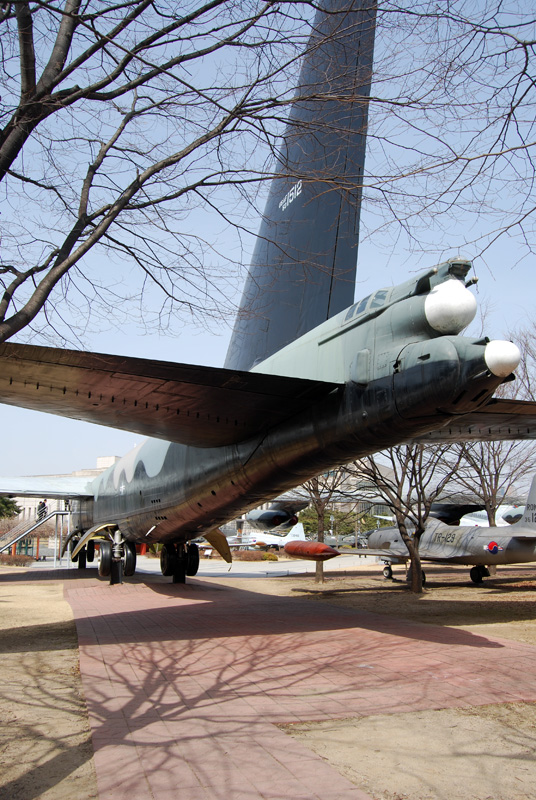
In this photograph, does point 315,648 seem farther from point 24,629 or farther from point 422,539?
point 422,539

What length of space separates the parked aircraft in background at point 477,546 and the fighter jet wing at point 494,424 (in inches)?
326

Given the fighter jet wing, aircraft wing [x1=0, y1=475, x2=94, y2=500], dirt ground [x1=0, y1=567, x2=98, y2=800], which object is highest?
the fighter jet wing

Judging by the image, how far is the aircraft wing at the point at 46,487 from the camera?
24484mm

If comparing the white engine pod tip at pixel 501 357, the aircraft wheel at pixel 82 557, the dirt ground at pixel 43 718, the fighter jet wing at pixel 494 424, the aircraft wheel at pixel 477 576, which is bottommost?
the aircraft wheel at pixel 82 557

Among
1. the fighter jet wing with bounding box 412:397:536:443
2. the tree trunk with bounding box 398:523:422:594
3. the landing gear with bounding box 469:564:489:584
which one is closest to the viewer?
the fighter jet wing with bounding box 412:397:536:443

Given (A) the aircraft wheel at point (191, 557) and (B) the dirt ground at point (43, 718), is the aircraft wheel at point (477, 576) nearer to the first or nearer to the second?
(A) the aircraft wheel at point (191, 557)

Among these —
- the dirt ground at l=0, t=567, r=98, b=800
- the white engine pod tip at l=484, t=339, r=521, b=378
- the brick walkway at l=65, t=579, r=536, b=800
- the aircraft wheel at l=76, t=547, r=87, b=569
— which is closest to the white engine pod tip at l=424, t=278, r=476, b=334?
the white engine pod tip at l=484, t=339, r=521, b=378

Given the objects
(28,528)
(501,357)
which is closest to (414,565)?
(501,357)

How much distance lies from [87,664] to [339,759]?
3945mm

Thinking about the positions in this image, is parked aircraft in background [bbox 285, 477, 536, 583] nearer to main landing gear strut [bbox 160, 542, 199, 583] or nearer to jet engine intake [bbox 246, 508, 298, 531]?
jet engine intake [bbox 246, 508, 298, 531]

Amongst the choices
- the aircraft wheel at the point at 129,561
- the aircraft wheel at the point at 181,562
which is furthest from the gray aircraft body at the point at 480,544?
the aircraft wheel at the point at 129,561

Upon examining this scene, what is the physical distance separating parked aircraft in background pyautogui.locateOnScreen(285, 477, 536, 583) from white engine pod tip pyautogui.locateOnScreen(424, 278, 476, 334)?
39.4 ft

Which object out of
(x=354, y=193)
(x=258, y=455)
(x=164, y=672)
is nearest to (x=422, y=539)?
(x=258, y=455)

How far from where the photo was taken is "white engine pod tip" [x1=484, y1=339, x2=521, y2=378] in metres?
5.62
